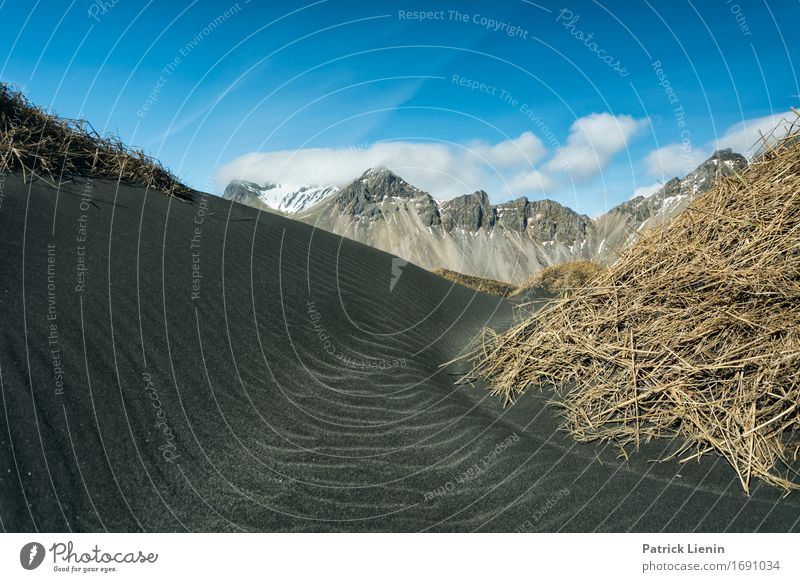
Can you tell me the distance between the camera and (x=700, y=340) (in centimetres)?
366

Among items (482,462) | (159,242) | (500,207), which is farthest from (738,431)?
(500,207)

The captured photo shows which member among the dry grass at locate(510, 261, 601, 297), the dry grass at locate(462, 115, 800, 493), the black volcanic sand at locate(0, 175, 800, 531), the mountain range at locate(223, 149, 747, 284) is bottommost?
the black volcanic sand at locate(0, 175, 800, 531)

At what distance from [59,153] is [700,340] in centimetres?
724

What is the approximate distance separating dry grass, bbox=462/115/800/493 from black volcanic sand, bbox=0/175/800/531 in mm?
249

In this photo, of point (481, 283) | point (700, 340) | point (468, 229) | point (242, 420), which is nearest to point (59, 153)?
point (242, 420)

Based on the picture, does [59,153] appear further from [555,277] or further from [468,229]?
[468,229]

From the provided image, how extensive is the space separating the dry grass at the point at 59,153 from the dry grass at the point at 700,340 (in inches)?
218

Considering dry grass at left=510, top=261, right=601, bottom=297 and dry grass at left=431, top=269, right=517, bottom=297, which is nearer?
dry grass at left=510, top=261, right=601, bottom=297

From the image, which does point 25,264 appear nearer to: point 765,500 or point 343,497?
point 343,497

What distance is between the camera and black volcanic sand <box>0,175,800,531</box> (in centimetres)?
272

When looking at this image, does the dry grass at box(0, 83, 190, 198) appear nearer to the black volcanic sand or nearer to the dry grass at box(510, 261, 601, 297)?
the black volcanic sand

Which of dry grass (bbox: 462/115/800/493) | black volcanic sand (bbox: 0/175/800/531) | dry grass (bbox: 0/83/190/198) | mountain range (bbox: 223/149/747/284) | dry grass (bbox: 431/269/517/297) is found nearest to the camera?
black volcanic sand (bbox: 0/175/800/531)

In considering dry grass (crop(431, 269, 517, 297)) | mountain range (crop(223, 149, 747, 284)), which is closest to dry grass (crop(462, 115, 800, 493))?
dry grass (crop(431, 269, 517, 297))

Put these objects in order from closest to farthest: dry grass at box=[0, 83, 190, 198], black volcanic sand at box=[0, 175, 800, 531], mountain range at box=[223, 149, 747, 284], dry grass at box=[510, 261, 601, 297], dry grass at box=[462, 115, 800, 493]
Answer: black volcanic sand at box=[0, 175, 800, 531] < dry grass at box=[462, 115, 800, 493] < dry grass at box=[0, 83, 190, 198] < dry grass at box=[510, 261, 601, 297] < mountain range at box=[223, 149, 747, 284]
